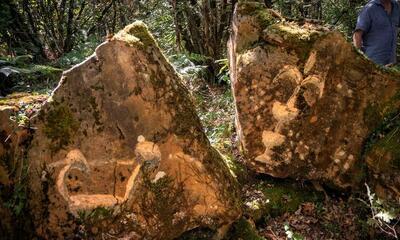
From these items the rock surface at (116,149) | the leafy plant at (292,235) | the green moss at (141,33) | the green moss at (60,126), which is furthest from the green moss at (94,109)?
the leafy plant at (292,235)

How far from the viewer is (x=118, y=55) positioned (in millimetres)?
3240

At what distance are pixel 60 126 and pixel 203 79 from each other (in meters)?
4.46

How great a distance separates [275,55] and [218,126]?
61.8 inches

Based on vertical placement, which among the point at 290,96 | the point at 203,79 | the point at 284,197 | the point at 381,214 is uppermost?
the point at 290,96

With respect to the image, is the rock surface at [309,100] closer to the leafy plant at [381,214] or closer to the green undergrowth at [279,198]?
the green undergrowth at [279,198]

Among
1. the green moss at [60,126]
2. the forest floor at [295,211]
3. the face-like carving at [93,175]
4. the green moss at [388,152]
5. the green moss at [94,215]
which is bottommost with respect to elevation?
the forest floor at [295,211]

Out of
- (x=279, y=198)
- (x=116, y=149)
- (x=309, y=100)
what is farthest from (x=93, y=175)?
(x=309, y=100)

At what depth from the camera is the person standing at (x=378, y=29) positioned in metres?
5.22

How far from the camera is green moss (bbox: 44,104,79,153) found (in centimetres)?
318

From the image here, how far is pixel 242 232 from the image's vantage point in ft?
12.6

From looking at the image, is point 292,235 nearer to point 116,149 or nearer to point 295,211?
point 295,211

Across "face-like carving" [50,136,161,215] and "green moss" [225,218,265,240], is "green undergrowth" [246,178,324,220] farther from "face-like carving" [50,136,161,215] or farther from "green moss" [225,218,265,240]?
"face-like carving" [50,136,161,215]

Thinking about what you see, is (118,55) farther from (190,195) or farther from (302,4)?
(302,4)

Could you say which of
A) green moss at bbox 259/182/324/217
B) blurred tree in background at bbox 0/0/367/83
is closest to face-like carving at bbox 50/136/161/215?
green moss at bbox 259/182/324/217
